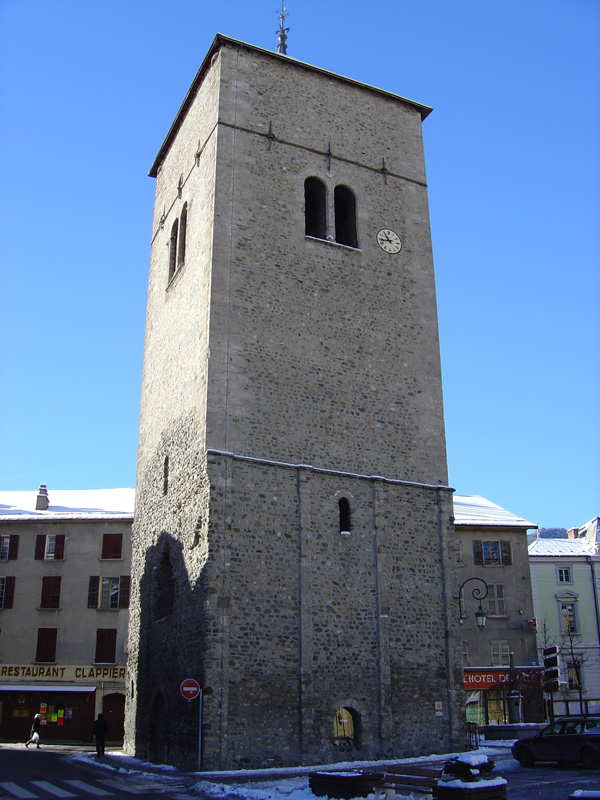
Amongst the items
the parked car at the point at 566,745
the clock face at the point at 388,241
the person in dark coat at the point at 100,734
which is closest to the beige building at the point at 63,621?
the person in dark coat at the point at 100,734

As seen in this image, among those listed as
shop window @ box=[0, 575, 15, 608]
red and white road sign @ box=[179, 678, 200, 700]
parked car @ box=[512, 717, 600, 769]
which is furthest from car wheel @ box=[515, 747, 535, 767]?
shop window @ box=[0, 575, 15, 608]

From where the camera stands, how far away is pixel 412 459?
77.4 ft

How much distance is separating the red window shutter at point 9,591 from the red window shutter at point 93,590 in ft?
10.9

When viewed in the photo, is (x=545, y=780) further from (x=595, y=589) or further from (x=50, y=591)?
(x=595, y=589)

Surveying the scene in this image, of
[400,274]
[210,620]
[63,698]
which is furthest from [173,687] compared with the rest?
[63,698]

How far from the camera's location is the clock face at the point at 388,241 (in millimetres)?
25797

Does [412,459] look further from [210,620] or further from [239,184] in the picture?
[239,184]

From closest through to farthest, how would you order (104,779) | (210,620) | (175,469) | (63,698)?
(104,779) → (210,620) → (175,469) → (63,698)

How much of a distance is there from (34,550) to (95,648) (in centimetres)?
510

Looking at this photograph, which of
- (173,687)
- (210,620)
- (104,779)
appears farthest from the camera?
(173,687)

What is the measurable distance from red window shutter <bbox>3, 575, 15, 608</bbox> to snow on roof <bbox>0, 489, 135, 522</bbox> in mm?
2590

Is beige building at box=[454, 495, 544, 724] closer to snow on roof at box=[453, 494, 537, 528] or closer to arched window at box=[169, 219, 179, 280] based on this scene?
snow on roof at box=[453, 494, 537, 528]

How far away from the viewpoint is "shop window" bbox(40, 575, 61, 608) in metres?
35.1

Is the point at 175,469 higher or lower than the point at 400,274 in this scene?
lower
